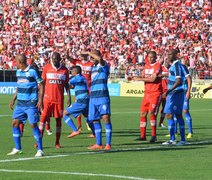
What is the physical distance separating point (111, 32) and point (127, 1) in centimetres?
295

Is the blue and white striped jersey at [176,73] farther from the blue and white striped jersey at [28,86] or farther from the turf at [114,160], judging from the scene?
the blue and white striped jersey at [28,86]

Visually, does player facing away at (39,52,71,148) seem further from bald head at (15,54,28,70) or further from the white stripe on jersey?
bald head at (15,54,28,70)

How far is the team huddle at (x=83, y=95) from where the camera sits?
16.1 m

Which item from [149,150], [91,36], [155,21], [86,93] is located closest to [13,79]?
[91,36]

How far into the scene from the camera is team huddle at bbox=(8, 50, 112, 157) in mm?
16078

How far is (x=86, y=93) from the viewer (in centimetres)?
2064

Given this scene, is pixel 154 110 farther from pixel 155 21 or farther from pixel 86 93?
pixel 155 21

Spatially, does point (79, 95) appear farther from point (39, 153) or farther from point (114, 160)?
point (114, 160)

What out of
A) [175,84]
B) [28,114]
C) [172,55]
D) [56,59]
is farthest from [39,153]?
[172,55]

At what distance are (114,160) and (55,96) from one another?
11.0 feet

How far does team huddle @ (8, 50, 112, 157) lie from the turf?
1.52 ft

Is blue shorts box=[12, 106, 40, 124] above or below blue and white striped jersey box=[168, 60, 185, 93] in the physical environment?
below

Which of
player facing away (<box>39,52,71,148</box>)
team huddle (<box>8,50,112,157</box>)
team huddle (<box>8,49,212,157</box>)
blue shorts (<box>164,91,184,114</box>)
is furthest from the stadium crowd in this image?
player facing away (<box>39,52,71,148</box>)

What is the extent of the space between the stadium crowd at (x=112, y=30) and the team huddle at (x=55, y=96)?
26119 mm
